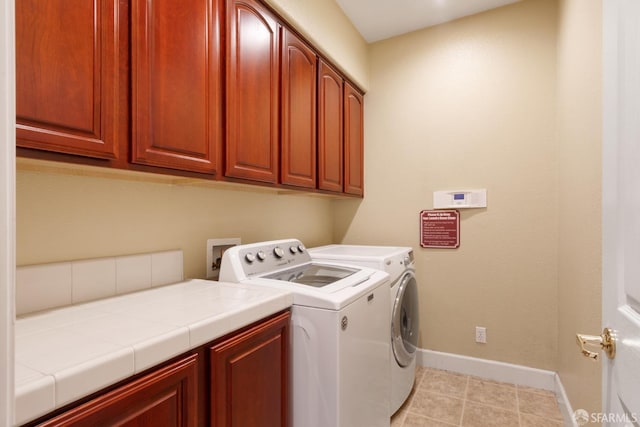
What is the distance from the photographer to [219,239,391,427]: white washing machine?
121cm

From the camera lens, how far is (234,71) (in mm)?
1396

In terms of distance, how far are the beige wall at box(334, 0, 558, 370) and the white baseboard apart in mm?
56

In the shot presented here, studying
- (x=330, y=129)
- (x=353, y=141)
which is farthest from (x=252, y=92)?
(x=353, y=141)

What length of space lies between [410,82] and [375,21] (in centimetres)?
54

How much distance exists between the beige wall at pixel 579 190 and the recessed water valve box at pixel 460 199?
0.47 m

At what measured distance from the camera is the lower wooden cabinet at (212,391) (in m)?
0.68

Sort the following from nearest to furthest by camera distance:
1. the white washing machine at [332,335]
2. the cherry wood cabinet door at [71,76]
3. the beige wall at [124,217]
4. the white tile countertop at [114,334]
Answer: the white tile countertop at [114,334], the cherry wood cabinet door at [71,76], the beige wall at [124,217], the white washing machine at [332,335]

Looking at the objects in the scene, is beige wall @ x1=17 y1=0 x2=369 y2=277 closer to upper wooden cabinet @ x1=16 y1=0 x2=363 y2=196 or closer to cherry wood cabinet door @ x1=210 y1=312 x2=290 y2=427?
upper wooden cabinet @ x1=16 y1=0 x2=363 y2=196

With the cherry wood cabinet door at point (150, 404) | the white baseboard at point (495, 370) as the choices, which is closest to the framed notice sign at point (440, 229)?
A: the white baseboard at point (495, 370)

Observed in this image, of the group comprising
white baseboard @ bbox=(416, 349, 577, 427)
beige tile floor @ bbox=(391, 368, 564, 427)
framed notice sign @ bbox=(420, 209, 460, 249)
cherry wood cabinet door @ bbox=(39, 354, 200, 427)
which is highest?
framed notice sign @ bbox=(420, 209, 460, 249)

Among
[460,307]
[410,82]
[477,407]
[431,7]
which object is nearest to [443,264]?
[460,307]

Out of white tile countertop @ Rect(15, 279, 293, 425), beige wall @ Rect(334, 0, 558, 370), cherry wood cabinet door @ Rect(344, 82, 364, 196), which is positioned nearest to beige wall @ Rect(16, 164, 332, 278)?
white tile countertop @ Rect(15, 279, 293, 425)

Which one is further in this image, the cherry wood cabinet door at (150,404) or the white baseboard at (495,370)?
the white baseboard at (495,370)

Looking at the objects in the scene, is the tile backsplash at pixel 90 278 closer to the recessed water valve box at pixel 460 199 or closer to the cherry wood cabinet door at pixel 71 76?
the cherry wood cabinet door at pixel 71 76
